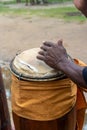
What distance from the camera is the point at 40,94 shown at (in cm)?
251

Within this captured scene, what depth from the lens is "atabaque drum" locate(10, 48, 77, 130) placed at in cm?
252

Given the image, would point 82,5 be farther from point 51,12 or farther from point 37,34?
point 51,12

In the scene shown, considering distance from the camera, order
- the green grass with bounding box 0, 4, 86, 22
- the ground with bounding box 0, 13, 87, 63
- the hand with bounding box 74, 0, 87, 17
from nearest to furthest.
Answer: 1. the hand with bounding box 74, 0, 87, 17
2. the ground with bounding box 0, 13, 87, 63
3. the green grass with bounding box 0, 4, 86, 22

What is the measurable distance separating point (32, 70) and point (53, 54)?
0.67 ft

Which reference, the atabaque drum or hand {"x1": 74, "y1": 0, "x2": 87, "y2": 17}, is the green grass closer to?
the atabaque drum

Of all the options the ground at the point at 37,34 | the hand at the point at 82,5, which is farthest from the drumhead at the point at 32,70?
the ground at the point at 37,34

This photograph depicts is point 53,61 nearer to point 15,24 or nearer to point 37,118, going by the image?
point 37,118

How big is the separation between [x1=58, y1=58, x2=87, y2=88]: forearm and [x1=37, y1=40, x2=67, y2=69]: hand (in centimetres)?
4

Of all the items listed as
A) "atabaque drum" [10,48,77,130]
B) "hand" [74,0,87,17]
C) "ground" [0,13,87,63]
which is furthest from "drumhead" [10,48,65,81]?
"ground" [0,13,87,63]

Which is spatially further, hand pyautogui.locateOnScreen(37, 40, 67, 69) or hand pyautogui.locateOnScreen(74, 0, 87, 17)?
hand pyautogui.locateOnScreen(37, 40, 67, 69)

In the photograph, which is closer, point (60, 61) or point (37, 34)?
point (60, 61)

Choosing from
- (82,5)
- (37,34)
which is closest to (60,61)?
(82,5)

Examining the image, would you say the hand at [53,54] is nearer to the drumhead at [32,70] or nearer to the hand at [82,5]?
the drumhead at [32,70]

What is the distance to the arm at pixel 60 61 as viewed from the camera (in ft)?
8.07
